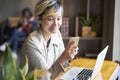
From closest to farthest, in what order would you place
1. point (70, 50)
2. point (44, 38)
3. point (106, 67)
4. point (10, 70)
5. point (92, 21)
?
point (10, 70)
point (70, 50)
point (106, 67)
point (44, 38)
point (92, 21)

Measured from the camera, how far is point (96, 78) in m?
1.57

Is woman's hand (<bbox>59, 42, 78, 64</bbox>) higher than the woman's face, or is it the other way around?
the woman's face

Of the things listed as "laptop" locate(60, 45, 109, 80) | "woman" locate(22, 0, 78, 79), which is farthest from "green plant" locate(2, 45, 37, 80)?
"woman" locate(22, 0, 78, 79)

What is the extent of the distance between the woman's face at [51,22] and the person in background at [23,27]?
258 centimetres

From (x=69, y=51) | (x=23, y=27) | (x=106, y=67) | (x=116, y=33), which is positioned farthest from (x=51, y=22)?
(x=23, y=27)

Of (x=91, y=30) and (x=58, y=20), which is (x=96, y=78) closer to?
(x=58, y=20)

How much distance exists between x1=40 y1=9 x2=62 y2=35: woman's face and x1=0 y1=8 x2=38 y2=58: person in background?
2581 millimetres

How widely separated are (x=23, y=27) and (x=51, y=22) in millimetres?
2833

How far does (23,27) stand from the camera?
469cm

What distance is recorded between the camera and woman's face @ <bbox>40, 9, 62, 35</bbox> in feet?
6.26

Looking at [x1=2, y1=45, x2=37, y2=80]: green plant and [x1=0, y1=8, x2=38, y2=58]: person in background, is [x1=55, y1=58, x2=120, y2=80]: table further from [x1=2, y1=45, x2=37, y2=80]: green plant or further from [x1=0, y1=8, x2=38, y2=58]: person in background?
[x1=0, y1=8, x2=38, y2=58]: person in background

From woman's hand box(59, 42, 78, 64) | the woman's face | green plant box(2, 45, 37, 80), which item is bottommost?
woman's hand box(59, 42, 78, 64)

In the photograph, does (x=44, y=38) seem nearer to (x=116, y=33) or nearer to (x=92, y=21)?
(x=116, y=33)

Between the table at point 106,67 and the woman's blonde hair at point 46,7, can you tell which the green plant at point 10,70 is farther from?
the woman's blonde hair at point 46,7
